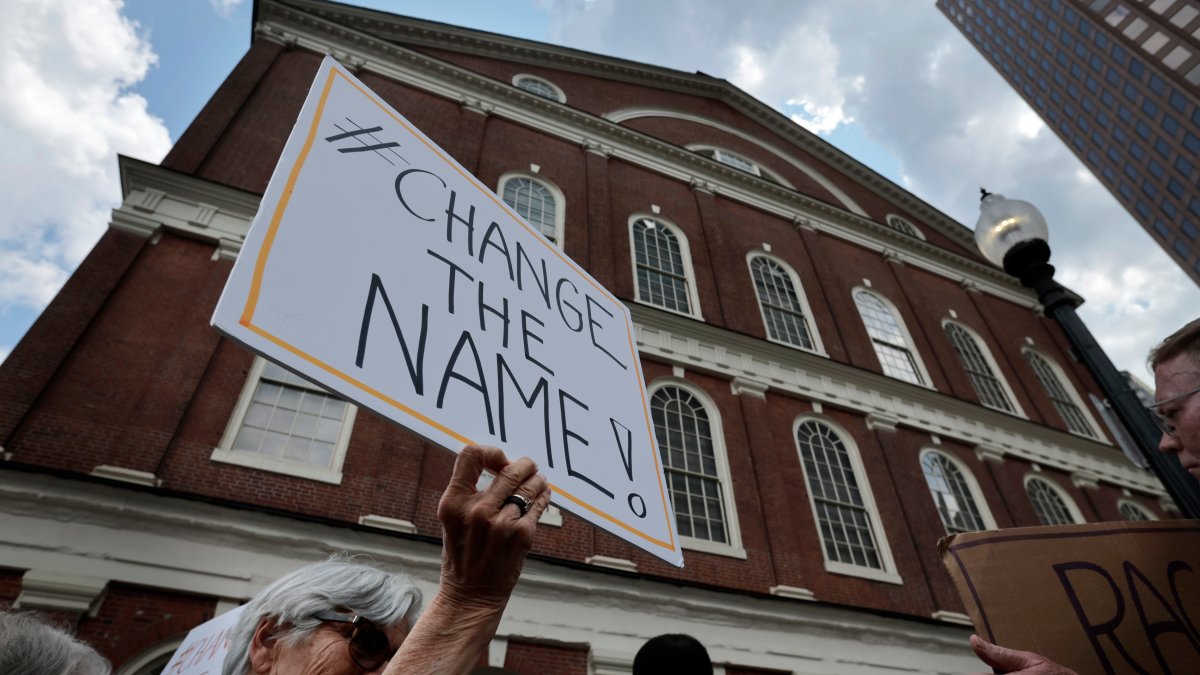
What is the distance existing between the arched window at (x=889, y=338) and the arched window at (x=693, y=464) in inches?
265

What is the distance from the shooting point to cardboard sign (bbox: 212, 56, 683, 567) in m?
1.61

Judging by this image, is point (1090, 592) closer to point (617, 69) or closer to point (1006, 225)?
point (1006, 225)

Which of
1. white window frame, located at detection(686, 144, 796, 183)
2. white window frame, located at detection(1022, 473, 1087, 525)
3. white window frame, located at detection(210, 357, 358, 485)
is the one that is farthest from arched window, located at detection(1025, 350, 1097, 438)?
white window frame, located at detection(210, 357, 358, 485)

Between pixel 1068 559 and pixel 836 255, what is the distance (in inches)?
724

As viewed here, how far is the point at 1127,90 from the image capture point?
155 feet

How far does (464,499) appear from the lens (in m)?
1.38

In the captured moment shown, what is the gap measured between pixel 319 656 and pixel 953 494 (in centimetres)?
1540

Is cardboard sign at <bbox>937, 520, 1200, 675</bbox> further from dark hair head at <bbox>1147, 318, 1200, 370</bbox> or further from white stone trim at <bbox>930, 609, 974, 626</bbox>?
white stone trim at <bbox>930, 609, 974, 626</bbox>

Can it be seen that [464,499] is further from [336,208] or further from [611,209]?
[611,209]

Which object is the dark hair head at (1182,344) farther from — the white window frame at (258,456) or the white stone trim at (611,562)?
the white window frame at (258,456)

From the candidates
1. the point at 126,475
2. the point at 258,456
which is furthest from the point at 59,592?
the point at 258,456

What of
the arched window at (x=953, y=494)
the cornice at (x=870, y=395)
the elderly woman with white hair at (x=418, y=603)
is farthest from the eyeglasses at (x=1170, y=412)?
the arched window at (x=953, y=494)

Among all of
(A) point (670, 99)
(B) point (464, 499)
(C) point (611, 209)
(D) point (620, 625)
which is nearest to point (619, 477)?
(B) point (464, 499)

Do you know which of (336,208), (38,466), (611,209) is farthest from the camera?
(611,209)
